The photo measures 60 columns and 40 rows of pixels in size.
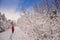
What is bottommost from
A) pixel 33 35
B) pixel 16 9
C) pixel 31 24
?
pixel 33 35

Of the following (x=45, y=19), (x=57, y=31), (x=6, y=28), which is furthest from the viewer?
(x=6, y=28)

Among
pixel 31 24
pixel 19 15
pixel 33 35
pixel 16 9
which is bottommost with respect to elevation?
pixel 33 35

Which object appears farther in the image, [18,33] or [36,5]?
[18,33]

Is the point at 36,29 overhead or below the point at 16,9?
below

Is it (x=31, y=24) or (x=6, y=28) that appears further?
(x=6, y=28)

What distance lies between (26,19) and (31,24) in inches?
5.6

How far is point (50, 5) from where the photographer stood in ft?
5.24

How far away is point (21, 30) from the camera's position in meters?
1.85

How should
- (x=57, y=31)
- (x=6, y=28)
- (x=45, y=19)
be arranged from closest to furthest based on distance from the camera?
(x=57, y=31) < (x=45, y=19) < (x=6, y=28)

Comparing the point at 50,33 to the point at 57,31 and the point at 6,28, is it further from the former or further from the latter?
the point at 6,28

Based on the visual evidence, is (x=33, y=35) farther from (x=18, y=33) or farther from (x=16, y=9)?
(x=16, y=9)

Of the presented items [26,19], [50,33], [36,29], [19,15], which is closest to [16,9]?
[19,15]

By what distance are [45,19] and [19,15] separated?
0.48 metres

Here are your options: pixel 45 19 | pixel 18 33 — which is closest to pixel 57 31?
pixel 45 19
